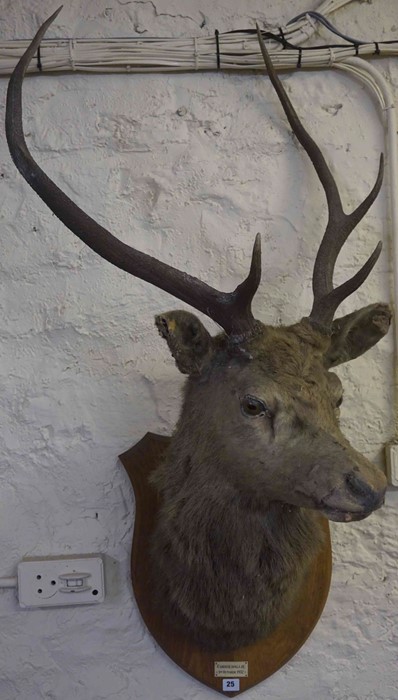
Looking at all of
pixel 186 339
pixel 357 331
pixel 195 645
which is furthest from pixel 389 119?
pixel 195 645

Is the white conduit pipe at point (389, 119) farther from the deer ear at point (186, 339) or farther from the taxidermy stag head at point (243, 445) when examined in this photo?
the deer ear at point (186, 339)

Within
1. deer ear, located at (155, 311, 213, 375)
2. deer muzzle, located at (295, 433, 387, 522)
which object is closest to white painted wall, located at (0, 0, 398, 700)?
deer ear, located at (155, 311, 213, 375)

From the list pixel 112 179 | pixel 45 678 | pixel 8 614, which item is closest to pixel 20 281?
pixel 112 179

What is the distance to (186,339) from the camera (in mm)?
1583

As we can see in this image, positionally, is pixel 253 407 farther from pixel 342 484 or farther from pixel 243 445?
pixel 342 484

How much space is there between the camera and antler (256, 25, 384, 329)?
5.43 ft

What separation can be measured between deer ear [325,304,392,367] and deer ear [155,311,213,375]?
1.02 ft

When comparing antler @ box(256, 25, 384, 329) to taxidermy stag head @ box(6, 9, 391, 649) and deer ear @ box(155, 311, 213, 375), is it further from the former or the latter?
deer ear @ box(155, 311, 213, 375)

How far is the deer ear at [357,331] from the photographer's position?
170 centimetres

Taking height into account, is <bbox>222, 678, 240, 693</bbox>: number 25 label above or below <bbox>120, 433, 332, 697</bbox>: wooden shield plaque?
below

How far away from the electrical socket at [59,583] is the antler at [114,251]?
81 centimetres

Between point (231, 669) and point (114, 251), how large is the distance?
1166 millimetres

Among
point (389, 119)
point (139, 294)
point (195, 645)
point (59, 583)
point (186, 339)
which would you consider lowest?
point (195, 645)

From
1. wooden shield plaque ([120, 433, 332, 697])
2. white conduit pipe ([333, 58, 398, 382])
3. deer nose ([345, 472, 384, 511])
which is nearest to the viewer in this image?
deer nose ([345, 472, 384, 511])
